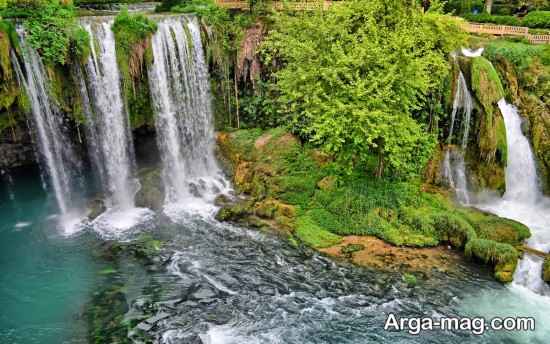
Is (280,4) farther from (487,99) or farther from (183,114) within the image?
(487,99)

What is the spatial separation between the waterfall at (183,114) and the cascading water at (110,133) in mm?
1712

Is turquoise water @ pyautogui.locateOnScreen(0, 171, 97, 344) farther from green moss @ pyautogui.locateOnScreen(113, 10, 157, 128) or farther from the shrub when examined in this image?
the shrub

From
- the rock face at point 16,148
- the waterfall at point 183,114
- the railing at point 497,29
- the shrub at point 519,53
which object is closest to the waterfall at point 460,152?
the shrub at point 519,53

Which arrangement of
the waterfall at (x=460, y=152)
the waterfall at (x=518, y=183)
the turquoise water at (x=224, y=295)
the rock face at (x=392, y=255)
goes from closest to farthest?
the turquoise water at (x=224, y=295) → the rock face at (x=392, y=255) → the waterfall at (x=518, y=183) → the waterfall at (x=460, y=152)

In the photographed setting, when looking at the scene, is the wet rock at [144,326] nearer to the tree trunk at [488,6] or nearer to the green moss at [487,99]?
the green moss at [487,99]

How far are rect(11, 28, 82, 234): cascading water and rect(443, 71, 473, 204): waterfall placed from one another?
16.9 m

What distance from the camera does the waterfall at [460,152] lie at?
2094 cm

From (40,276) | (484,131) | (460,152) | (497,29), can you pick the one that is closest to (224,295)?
(40,276)

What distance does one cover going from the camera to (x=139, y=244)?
17984 millimetres

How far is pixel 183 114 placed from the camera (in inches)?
935

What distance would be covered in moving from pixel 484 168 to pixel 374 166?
17.1ft

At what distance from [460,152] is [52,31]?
18618 mm

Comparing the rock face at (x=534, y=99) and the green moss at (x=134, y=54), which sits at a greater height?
the green moss at (x=134, y=54)

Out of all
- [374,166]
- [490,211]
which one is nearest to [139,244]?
A: [374,166]
